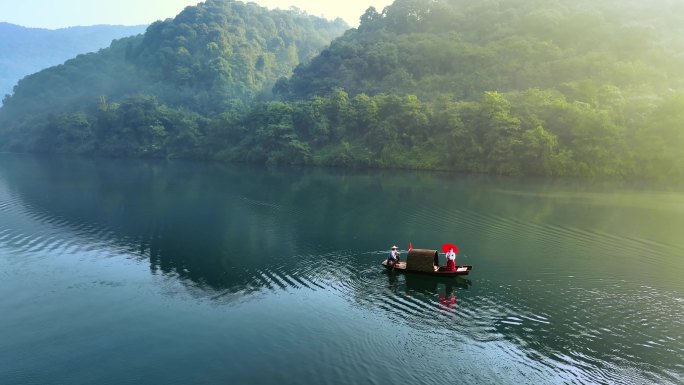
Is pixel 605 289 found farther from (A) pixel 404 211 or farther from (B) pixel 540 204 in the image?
(B) pixel 540 204

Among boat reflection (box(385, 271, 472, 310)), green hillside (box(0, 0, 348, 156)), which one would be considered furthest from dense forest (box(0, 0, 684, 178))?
boat reflection (box(385, 271, 472, 310))

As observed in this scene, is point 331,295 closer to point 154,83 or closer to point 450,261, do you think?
point 450,261

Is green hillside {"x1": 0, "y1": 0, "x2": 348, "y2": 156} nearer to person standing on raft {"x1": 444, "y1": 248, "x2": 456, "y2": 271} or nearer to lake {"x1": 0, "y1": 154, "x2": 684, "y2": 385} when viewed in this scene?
lake {"x1": 0, "y1": 154, "x2": 684, "y2": 385}

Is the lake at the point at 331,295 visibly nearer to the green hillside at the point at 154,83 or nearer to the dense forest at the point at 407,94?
the dense forest at the point at 407,94

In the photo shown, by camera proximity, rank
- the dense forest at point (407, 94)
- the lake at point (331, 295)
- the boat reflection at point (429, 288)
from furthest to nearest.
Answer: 1. the dense forest at point (407, 94)
2. the boat reflection at point (429, 288)
3. the lake at point (331, 295)

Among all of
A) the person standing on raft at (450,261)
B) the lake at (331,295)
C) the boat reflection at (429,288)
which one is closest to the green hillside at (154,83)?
the lake at (331,295)

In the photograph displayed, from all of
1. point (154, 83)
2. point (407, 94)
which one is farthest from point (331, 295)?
point (154, 83)
